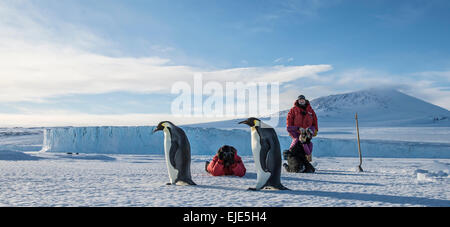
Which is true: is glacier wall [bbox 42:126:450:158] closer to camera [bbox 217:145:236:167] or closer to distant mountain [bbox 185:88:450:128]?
camera [bbox 217:145:236:167]

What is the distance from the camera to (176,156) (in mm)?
5078

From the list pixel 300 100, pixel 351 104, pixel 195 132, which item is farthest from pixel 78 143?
pixel 351 104

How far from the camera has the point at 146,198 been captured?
375 cm

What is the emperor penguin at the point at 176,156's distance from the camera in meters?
5.08

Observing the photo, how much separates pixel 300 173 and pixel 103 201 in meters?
4.61

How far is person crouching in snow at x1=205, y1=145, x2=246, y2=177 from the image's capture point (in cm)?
638

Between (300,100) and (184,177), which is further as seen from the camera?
(300,100)

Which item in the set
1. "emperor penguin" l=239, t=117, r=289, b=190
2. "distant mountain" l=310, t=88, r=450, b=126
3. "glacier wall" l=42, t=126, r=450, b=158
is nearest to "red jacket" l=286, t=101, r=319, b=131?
"emperor penguin" l=239, t=117, r=289, b=190

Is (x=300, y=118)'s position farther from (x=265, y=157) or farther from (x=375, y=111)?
(x=375, y=111)

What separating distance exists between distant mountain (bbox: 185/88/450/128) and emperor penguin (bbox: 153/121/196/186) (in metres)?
39.4

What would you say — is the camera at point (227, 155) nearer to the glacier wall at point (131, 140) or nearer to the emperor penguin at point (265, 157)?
the emperor penguin at point (265, 157)

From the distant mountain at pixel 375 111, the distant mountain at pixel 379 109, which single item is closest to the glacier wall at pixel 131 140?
the distant mountain at pixel 375 111

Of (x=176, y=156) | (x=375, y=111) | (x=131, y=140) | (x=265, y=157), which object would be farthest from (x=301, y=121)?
(x=375, y=111)
